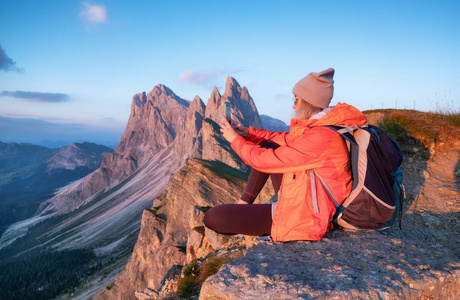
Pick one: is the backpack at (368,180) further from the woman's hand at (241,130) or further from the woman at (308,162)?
the woman's hand at (241,130)

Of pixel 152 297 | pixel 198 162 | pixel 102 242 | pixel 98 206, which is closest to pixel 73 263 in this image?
pixel 102 242

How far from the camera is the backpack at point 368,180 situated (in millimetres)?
3770

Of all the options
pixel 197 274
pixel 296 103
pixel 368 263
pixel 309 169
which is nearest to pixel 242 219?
pixel 309 169

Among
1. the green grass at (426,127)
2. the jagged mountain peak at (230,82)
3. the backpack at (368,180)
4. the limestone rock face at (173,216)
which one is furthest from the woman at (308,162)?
the jagged mountain peak at (230,82)

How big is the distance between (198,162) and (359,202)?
44278 mm

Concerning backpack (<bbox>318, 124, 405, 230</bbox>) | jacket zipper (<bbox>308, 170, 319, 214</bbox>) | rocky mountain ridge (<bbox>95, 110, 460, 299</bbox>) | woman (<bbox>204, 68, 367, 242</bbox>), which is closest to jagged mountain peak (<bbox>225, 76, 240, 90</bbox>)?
rocky mountain ridge (<bbox>95, 110, 460, 299</bbox>)

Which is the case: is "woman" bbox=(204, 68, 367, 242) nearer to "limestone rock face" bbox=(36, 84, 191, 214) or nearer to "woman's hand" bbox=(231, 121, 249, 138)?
"woman's hand" bbox=(231, 121, 249, 138)

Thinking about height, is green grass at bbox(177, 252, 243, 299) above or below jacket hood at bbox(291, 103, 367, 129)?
below

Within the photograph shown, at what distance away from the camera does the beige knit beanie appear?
4.11 metres

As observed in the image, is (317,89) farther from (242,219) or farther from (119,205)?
(119,205)

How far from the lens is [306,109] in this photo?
4.24 meters

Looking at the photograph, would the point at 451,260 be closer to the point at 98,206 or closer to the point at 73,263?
the point at 73,263

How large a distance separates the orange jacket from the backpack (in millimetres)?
114

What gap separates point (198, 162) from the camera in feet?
156
